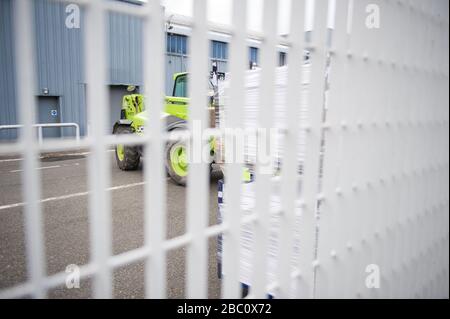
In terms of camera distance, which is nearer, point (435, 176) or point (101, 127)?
point (101, 127)

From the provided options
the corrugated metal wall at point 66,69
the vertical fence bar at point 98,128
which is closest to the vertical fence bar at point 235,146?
the vertical fence bar at point 98,128

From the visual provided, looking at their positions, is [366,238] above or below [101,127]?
below

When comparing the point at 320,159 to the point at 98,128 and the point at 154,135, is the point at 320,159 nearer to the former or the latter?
the point at 154,135

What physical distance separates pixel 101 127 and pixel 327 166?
2.44 ft

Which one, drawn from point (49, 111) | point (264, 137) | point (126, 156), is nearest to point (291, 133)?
point (264, 137)

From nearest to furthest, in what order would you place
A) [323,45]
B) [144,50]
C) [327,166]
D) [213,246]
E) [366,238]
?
[144,50] → [323,45] → [327,166] → [366,238] → [213,246]

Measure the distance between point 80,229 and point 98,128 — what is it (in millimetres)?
2970

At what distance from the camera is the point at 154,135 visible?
618mm

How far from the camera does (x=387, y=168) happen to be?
131 cm

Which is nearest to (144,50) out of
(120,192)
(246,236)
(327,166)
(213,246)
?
(327,166)

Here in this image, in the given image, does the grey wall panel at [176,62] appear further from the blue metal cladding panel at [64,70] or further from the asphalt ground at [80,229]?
the blue metal cladding panel at [64,70]

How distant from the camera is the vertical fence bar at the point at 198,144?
26.6 inches

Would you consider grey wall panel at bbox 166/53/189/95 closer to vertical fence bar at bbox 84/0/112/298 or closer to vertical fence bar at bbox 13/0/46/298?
vertical fence bar at bbox 84/0/112/298

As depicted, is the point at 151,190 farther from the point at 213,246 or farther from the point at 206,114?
the point at 213,246
